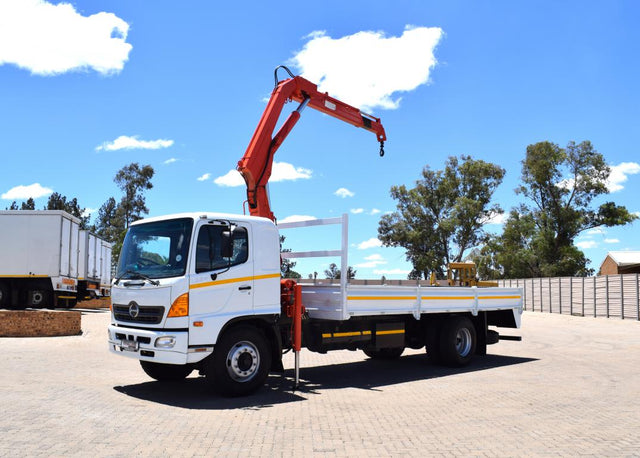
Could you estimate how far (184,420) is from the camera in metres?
6.97

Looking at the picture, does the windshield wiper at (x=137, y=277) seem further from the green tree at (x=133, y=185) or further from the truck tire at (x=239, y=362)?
the green tree at (x=133, y=185)

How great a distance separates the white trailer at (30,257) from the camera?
75.1ft

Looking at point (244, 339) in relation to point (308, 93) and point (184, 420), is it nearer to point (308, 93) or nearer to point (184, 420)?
point (184, 420)

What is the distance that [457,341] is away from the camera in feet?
40.2

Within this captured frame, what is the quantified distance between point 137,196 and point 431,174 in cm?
2969

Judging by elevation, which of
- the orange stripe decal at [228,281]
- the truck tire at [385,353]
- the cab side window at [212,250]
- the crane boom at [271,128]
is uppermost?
the crane boom at [271,128]

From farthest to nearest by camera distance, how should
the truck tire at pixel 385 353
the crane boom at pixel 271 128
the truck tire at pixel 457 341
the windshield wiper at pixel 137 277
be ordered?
the truck tire at pixel 385 353
the truck tire at pixel 457 341
the crane boom at pixel 271 128
the windshield wiper at pixel 137 277

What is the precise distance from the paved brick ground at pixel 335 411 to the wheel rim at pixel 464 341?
0.44 meters

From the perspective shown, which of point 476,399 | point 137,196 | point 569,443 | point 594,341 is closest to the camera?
point 569,443

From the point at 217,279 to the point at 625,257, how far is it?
50.4 metres

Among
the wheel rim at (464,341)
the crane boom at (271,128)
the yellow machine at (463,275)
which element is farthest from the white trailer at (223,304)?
the yellow machine at (463,275)

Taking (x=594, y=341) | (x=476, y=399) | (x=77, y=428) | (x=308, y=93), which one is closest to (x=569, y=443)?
(x=476, y=399)

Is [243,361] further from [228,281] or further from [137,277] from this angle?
[137,277]

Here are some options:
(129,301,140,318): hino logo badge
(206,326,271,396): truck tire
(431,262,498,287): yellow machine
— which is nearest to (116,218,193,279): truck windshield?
(129,301,140,318): hino logo badge
